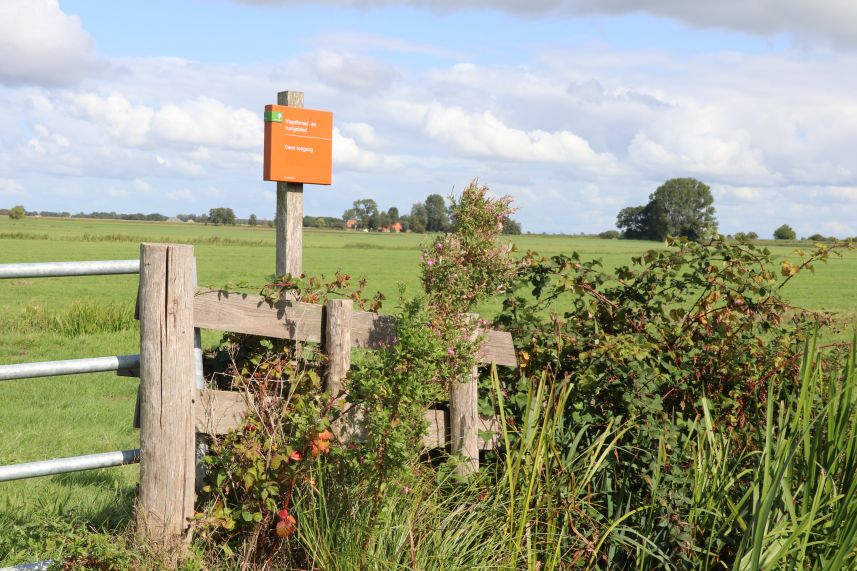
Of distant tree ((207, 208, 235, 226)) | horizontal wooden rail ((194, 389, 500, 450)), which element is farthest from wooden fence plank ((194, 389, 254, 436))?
distant tree ((207, 208, 235, 226))

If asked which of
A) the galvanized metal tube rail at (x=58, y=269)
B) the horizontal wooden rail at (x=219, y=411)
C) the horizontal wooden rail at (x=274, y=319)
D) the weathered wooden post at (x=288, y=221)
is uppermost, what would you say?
the weathered wooden post at (x=288, y=221)

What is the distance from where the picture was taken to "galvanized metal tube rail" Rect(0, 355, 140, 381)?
3327 mm

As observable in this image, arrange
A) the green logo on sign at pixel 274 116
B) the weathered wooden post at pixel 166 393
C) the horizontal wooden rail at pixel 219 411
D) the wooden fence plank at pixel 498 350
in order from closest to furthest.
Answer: the weathered wooden post at pixel 166 393 → the horizontal wooden rail at pixel 219 411 → the wooden fence plank at pixel 498 350 → the green logo on sign at pixel 274 116

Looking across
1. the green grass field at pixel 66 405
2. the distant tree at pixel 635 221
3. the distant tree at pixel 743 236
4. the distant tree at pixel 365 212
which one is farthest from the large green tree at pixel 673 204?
the distant tree at pixel 743 236

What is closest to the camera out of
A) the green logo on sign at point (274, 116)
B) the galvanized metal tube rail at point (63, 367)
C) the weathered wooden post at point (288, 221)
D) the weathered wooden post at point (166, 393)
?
the galvanized metal tube rail at point (63, 367)

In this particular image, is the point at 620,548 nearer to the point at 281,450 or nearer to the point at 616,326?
the point at 616,326

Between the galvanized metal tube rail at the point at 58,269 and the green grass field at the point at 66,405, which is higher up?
the galvanized metal tube rail at the point at 58,269

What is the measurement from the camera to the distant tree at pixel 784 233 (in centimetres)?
10431

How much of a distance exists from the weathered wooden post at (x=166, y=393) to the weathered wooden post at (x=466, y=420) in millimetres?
1332

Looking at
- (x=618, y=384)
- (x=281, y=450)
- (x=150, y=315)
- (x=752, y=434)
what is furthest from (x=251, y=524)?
(x=752, y=434)

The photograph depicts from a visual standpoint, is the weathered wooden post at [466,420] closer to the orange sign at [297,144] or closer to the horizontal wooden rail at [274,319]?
the horizontal wooden rail at [274,319]

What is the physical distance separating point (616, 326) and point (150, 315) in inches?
105

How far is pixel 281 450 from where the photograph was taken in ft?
11.7

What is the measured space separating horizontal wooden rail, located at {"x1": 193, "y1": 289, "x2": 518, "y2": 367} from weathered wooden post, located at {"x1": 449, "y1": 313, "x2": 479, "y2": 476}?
293 millimetres
